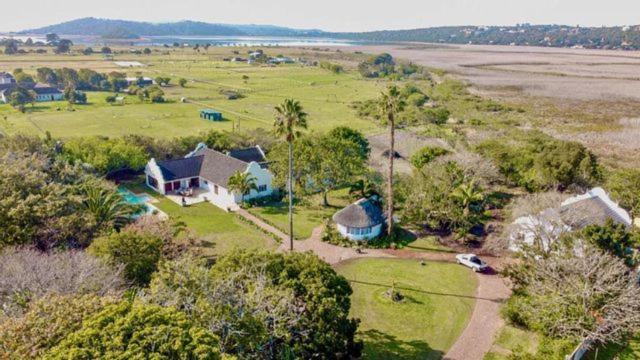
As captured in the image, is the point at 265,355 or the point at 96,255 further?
the point at 96,255

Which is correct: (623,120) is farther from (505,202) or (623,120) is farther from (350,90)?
(350,90)

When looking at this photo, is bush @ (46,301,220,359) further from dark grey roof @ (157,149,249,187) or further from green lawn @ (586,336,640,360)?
dark grey roof @ (157,149,249,187)

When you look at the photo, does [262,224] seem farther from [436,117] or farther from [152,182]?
[436,117]

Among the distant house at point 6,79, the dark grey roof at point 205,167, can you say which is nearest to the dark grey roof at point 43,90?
the distant house at point 6,79

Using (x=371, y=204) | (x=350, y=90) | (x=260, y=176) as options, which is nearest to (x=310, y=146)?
(x=260, y=176)

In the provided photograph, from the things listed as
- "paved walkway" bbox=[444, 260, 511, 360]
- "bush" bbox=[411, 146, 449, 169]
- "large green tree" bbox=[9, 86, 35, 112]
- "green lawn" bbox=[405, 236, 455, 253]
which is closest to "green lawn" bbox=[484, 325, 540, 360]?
"paved walkway" bbox=[444, 260, 511, 360]

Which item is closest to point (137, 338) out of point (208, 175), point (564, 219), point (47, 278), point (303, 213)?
point (47, 278)
